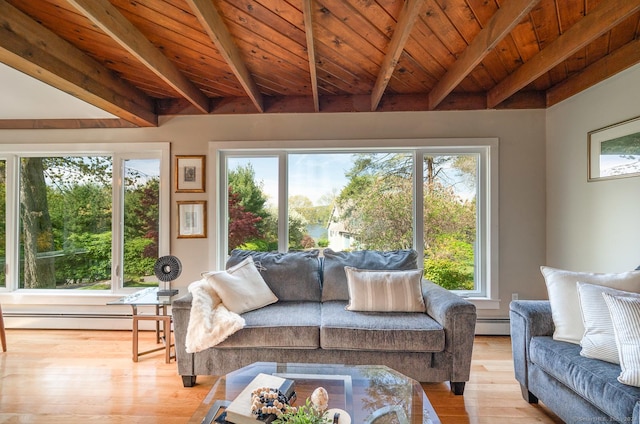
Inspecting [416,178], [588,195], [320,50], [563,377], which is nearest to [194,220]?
[320,50]

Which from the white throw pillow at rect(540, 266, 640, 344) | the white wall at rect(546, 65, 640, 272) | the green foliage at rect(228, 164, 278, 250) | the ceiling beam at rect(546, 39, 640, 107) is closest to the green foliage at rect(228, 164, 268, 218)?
the green foliage at rect(228, 164, 278, 250)

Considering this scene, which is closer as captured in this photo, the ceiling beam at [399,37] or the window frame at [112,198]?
the ceiling beam at [399,37]

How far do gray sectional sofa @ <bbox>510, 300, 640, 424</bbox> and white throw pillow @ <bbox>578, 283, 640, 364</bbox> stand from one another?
43mm

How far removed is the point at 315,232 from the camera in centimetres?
338

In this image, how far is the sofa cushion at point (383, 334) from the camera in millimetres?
2082

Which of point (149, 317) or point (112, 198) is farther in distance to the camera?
point (112, 198)

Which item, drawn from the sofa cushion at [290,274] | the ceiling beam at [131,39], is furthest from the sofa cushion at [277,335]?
the ceiling beam at [131,39]

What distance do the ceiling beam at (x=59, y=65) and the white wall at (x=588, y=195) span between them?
4025 millimetres

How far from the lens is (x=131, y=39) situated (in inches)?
77.8

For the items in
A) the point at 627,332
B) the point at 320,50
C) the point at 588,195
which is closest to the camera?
the point at 627,332

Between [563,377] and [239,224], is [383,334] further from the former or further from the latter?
[239,224]

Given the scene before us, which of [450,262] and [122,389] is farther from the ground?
[450,262]

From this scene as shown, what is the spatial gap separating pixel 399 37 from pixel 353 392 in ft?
6.64

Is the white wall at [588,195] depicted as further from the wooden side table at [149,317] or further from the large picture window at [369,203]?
the wooden side table at [149,317]
